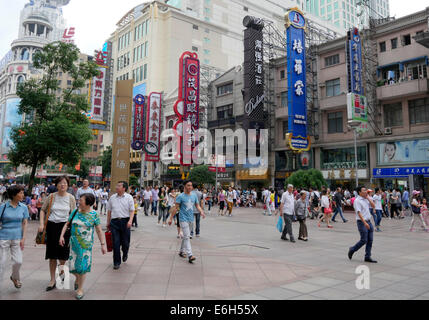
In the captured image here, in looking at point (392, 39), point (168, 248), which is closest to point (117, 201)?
point (168, 248)

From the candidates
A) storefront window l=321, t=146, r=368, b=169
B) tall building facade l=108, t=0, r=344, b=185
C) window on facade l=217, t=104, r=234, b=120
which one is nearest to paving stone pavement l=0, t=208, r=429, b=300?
storefront window l=321, t=146, r=368, b=169

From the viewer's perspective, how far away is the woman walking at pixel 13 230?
4949 mm

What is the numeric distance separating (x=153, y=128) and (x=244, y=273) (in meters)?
44.1

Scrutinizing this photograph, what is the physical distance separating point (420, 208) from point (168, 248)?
1068 centimetres

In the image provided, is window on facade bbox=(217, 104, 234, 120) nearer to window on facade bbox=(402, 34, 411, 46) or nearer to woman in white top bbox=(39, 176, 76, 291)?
window on facade bbox=(402, 34, 411, 46)

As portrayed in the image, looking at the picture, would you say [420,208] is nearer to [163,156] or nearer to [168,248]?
[168,248]

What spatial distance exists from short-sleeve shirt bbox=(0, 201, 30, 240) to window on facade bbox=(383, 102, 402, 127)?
1160 inches

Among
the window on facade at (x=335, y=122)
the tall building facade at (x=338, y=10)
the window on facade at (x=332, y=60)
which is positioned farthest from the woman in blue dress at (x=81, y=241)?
the tall building facade at (x=338, y=10)

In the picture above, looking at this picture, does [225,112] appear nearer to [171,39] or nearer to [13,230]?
[171,39]

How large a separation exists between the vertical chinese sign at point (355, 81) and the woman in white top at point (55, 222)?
25.2 metres

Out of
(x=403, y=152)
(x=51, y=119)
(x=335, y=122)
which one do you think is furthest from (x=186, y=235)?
(x=335, y=122)

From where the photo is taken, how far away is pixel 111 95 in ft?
229

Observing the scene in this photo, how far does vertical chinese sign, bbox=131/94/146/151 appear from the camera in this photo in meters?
48.5

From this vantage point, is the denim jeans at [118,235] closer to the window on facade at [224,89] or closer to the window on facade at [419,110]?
the window on facade at [419,110]
